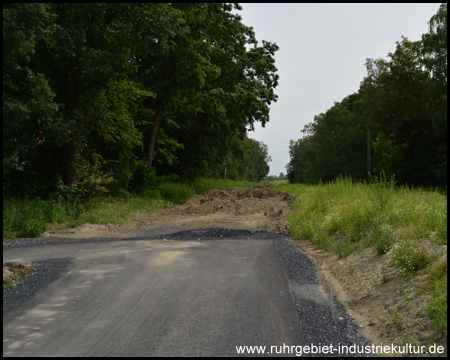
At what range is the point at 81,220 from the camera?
13906 millimetres

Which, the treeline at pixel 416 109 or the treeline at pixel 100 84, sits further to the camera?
the treeline at pixel 416 109

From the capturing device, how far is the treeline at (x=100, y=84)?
12.4 m

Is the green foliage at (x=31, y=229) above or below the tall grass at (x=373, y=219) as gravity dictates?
below

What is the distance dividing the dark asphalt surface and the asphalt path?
0.01 metres

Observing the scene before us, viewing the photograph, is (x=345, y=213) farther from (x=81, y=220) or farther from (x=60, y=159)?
(x=60, y=159)

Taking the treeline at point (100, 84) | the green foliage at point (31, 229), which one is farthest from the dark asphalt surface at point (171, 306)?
the treeline at point (100, 84)

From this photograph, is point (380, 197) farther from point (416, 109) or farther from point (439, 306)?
point (416, 109)

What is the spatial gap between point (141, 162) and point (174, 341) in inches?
753

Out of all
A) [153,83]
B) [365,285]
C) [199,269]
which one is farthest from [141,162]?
[365,285]

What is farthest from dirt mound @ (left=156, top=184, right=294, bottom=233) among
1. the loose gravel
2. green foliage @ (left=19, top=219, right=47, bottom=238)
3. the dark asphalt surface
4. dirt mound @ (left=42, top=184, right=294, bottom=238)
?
the loose gravel

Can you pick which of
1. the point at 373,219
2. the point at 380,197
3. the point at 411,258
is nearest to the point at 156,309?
the point at 411,258

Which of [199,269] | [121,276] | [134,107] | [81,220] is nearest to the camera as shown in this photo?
[121,276]

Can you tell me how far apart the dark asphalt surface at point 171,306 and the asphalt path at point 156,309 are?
0.01m

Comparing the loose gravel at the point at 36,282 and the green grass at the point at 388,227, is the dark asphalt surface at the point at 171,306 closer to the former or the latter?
the loose gravel at the point at 36,282
